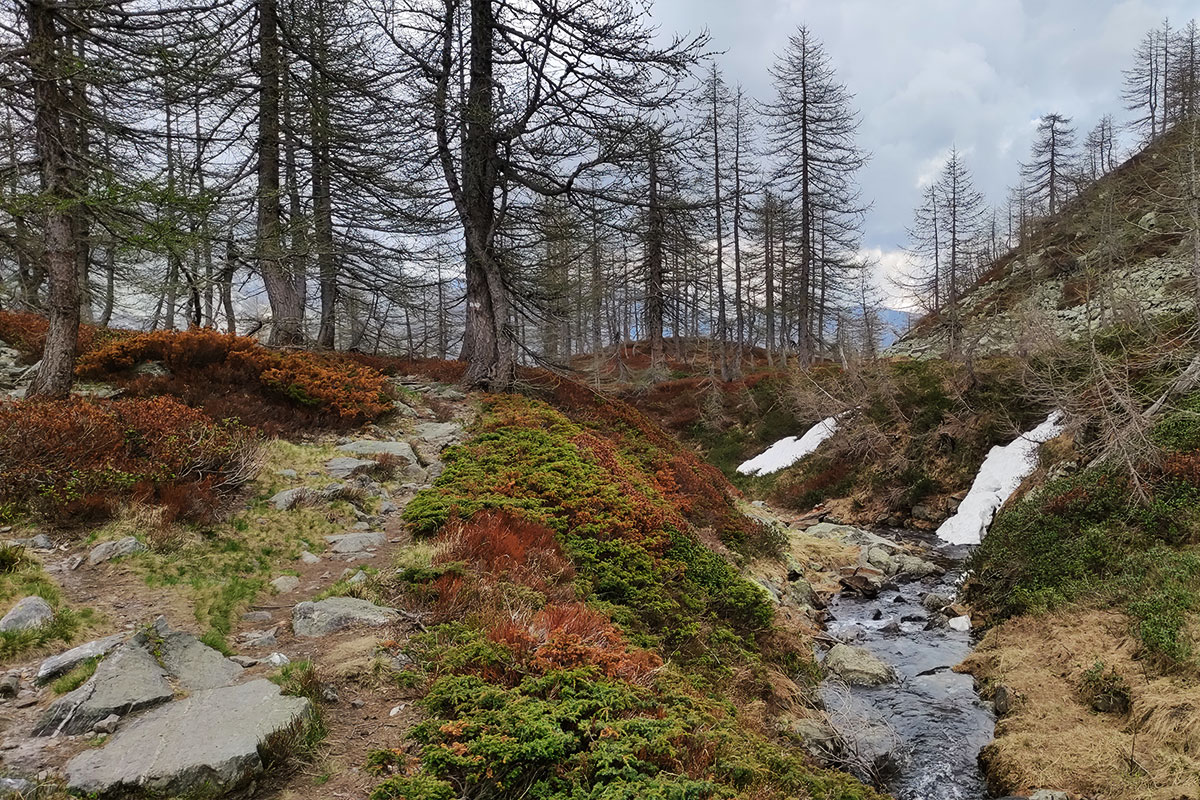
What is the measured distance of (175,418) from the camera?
22.7ft

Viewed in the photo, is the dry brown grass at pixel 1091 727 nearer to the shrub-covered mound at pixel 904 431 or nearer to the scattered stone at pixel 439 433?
the scattered stone at pixel 439 433

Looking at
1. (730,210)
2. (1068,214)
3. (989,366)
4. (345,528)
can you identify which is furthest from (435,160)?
(1068,214)

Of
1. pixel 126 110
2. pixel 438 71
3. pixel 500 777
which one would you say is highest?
pixel 438 71

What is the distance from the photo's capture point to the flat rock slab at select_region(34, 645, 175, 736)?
121 inches

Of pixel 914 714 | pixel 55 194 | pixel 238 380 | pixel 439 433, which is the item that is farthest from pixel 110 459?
pixel 914 714

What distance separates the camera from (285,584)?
206 inches

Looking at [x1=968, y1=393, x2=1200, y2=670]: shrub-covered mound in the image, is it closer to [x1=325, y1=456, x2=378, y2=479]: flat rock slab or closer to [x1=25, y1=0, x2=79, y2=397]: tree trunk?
[x1=325, y1=456, x2=378, y2=479]: flat rock slab

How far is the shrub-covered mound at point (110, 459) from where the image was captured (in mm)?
5379

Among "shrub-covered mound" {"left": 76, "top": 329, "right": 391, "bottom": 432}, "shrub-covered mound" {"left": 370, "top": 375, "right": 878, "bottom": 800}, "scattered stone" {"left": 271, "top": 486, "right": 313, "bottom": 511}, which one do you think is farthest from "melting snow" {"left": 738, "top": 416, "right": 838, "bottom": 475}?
"scattered stone" {"left": 271, "top": 486, "right": 313, "bottom": 511}

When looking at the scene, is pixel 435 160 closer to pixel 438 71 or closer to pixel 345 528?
pixel 438 71

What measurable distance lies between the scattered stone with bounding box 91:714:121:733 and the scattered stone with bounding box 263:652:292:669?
90 centimetres

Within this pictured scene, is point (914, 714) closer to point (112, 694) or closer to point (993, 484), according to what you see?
point (112, 694)

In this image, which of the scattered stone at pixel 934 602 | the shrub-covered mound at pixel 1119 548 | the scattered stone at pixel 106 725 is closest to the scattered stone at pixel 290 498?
the scattered stone at pixel 106 725

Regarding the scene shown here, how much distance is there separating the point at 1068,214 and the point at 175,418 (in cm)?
4152
